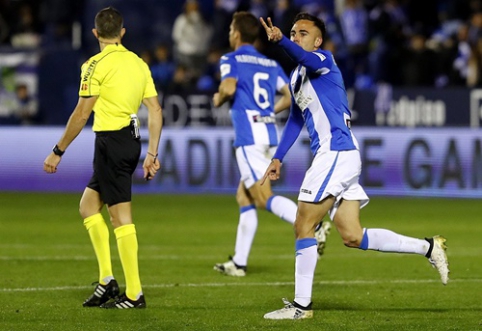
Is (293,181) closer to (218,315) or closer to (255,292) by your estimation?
(255,292)

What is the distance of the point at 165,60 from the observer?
2170 cm

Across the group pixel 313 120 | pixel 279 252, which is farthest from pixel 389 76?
pixel 313 120

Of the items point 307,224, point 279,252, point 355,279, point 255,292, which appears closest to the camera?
point 307,224

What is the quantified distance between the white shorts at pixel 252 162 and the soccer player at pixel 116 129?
2.18 metres

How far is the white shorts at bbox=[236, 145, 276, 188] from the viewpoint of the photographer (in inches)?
410

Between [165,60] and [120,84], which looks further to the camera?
[165,60]

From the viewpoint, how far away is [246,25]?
34.7ft

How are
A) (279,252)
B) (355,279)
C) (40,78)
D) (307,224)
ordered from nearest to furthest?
1. (307,224)
2. (355,279)
3. (279,252)
4. (40,78)

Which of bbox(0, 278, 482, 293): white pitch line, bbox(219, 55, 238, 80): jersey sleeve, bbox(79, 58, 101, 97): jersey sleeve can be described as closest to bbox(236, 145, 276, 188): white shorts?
bbox(219, 55, 238, 80): jersey sleeve

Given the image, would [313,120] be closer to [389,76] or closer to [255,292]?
[255,292]

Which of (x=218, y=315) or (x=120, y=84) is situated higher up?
(x=120, y=84)

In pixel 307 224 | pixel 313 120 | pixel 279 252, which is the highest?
pixel 313 120

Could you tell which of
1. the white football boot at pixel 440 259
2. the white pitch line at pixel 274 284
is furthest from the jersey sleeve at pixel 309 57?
the white pitch line at pixel 274 284

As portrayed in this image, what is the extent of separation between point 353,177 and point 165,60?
555 inches
